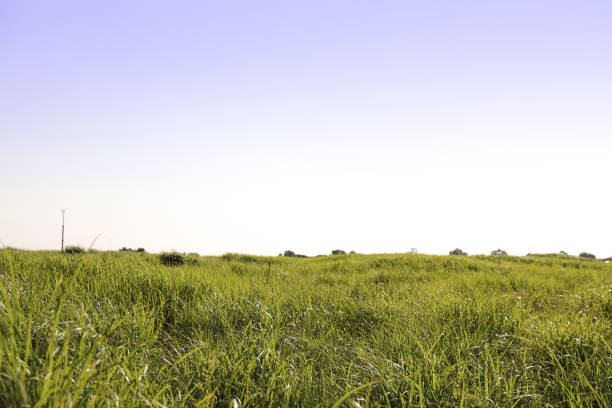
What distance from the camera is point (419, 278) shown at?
10.2 metres

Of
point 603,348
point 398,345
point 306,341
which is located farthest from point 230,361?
point 603,348

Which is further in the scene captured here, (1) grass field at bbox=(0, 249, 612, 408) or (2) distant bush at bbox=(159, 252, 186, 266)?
(2) distant bush at bbox=(159, 252, 186, 266)

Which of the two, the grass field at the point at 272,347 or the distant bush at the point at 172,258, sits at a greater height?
the distant bush at the point at 172,258

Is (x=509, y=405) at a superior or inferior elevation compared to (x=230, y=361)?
inferior

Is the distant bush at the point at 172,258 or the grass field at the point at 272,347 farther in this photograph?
the distant bush at the point at 172,258

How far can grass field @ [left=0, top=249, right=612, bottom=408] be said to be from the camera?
6.88 ft

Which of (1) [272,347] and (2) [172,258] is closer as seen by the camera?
(1) [272,347]

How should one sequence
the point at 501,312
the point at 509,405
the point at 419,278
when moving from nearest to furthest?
the point at 509,405 < the point at 501,312 < the point at 419,278

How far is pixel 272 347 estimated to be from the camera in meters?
3.32

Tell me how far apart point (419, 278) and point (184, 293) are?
22.0ft

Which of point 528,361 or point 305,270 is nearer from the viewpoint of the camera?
point 528,361

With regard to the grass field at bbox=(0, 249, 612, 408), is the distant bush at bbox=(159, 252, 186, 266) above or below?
above

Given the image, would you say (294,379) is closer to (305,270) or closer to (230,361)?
(230,361)

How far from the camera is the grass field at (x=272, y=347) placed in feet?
6.88
